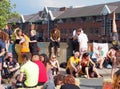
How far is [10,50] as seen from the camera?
15.3 meters

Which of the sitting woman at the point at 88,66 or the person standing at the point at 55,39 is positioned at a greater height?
the person standing at the point at 55,39

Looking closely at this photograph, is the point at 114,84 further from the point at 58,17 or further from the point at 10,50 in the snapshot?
the point at 58,17

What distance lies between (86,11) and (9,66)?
8266 centimetres

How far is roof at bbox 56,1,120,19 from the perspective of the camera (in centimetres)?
8785

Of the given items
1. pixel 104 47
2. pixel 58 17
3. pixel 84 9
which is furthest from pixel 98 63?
pixel 58 17

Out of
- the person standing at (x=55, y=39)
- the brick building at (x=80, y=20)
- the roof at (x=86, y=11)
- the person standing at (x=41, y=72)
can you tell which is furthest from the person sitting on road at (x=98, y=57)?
the roof at (x=86, y=11)

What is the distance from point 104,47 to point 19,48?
20.6 ft

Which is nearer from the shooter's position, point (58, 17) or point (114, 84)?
point (114, 84)

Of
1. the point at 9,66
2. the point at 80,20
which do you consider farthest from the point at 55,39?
the point at 80,20

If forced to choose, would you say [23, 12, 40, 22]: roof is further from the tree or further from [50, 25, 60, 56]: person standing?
[50, 25, 60, 56]: person standing

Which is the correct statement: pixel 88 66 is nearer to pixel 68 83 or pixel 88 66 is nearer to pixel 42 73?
pixel 42 73

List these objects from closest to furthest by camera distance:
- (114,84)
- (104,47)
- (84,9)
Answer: (114,84) → (104,47) → (84,9)

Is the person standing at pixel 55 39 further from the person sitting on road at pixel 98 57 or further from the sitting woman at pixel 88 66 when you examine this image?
the sitting woman at pixel 88 66

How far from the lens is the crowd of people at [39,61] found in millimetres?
9461
